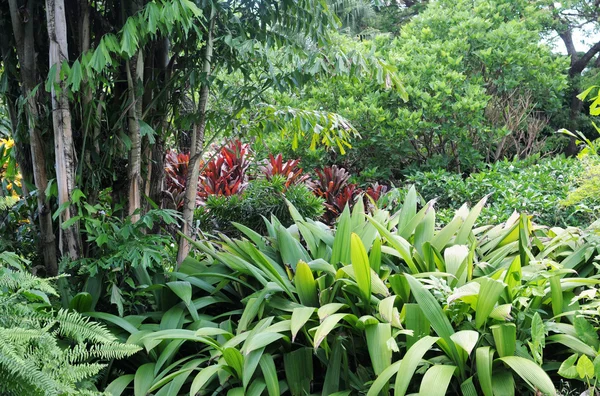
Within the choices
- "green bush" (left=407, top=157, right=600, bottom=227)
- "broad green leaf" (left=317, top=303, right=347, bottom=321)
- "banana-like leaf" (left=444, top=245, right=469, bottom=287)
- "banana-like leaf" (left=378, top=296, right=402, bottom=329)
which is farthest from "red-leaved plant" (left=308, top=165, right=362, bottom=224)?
"banana-like leaf" (left=378, top=296, right=402, bottom=329)

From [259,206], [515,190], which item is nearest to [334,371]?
[259,206]

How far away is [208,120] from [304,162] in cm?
406

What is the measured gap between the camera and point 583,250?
9.67 feet

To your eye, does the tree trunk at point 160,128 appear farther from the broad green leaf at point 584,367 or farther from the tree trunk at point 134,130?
the broad green leaf at point 584,367

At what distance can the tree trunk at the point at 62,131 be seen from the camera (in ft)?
8.70

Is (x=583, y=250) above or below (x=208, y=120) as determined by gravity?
below

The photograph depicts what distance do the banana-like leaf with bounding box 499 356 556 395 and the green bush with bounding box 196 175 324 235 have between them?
2536 millimetres

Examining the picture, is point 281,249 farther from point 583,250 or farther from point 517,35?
point 517,35

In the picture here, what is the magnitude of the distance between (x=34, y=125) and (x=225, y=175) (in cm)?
277

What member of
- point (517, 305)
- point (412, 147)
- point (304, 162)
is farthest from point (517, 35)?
point (517, 305)

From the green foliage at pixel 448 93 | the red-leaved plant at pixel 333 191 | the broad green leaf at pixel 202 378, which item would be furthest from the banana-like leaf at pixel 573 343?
the green foliage at pixel 448 93

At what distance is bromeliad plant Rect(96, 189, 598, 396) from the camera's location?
2279mm

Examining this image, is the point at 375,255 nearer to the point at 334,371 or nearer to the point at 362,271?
the point at 362,271

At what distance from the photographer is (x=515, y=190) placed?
5.56 m
